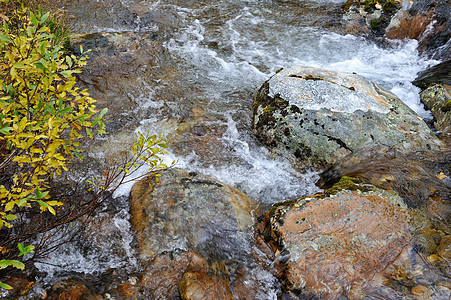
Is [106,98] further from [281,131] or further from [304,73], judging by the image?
[304,73]

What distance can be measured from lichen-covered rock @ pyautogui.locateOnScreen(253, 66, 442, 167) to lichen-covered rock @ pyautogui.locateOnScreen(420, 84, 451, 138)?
707mm

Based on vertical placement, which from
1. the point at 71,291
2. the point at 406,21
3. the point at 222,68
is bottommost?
the point at 71,291

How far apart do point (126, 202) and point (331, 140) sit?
3.76 meters

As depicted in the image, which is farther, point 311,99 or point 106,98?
point 106,98

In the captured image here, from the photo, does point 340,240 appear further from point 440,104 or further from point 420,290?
point 440,104

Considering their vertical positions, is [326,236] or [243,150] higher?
[326,236]

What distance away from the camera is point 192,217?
13.9 ft

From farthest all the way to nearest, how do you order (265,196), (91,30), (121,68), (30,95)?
(91,30)
(121,68)
(265,196)
(30,95)

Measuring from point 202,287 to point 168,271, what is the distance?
553 mm

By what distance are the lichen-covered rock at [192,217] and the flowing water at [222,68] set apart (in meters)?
0.29

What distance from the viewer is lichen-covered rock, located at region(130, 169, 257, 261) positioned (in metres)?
3.96

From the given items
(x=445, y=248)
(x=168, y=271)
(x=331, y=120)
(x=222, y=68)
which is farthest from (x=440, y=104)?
(x=168, y=271)

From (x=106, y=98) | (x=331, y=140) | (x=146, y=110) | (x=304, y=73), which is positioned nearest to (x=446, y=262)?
(x=331, y=140)

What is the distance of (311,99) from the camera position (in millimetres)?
5680
